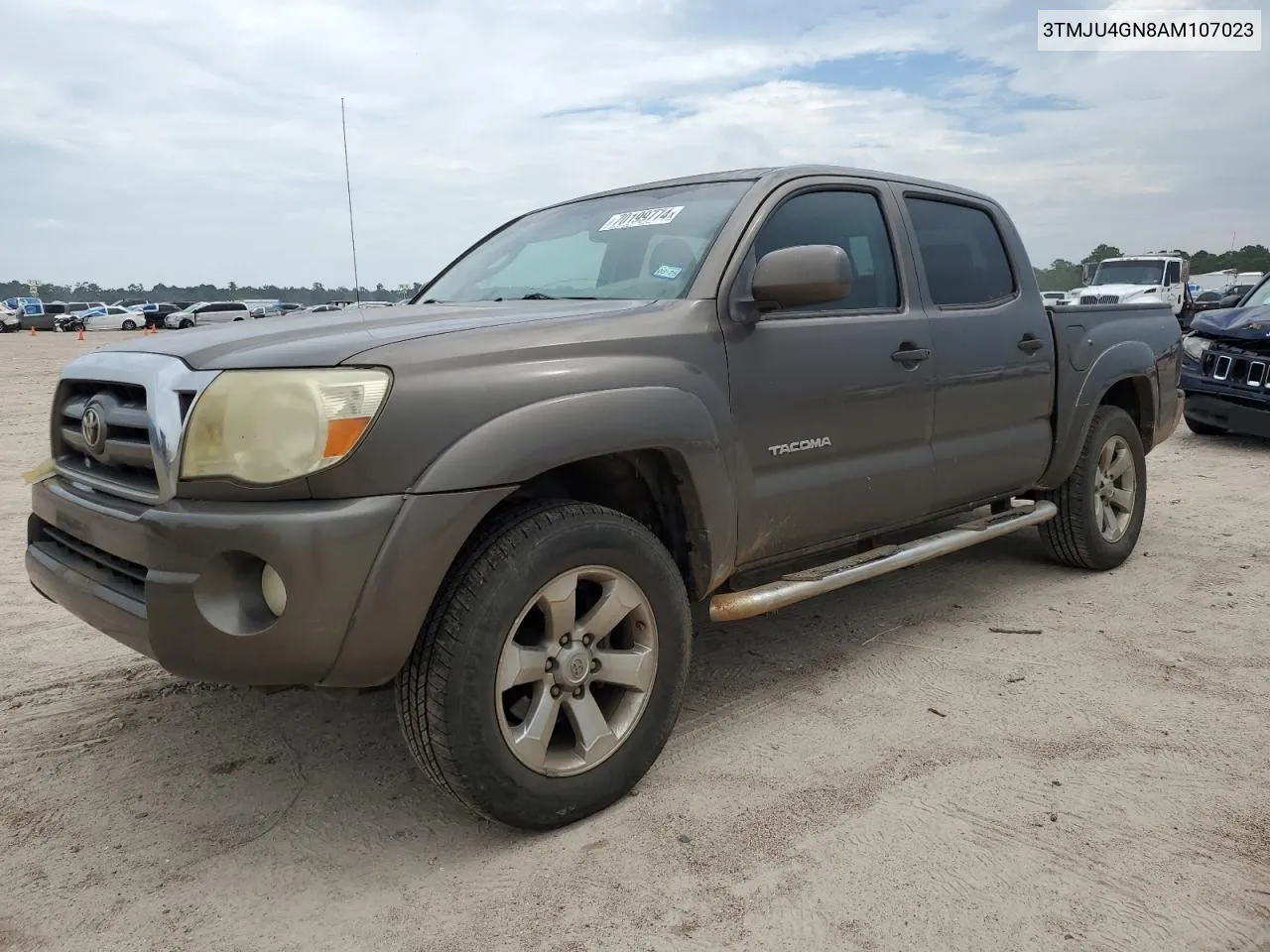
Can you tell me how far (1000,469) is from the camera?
4.09 metres

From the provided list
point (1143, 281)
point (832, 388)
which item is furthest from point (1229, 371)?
point (1143, 281)

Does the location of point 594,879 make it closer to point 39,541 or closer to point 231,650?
point 231,650

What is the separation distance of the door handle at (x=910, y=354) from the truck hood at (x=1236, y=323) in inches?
254

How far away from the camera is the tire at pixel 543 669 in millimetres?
2311

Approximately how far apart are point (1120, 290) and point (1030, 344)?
19161 millimetres

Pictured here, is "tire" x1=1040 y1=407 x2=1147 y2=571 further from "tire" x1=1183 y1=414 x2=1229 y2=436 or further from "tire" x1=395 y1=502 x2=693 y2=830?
"tire" x1=1183 y1=414 x2=1229 y2=436

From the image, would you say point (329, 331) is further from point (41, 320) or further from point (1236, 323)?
point (41, 320)

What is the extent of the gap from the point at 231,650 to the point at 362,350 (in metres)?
0.76

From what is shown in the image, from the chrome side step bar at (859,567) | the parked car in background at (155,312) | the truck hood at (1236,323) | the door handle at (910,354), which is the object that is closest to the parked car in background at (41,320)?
the parked car in background at (155,312)

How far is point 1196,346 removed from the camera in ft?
29.5

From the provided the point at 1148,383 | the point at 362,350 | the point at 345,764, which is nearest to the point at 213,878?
the point at 345,764

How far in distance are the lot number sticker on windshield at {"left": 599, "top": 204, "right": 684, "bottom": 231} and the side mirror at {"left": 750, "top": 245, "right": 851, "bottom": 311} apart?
60 centimetres

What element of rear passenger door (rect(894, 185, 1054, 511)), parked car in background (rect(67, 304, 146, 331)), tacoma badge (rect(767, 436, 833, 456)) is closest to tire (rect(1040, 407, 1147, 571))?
rear passenger door (rect(894, 185, 1054, 511))

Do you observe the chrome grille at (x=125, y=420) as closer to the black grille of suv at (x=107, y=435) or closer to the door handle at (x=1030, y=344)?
the black grille of suv at (x=107, y=435)
